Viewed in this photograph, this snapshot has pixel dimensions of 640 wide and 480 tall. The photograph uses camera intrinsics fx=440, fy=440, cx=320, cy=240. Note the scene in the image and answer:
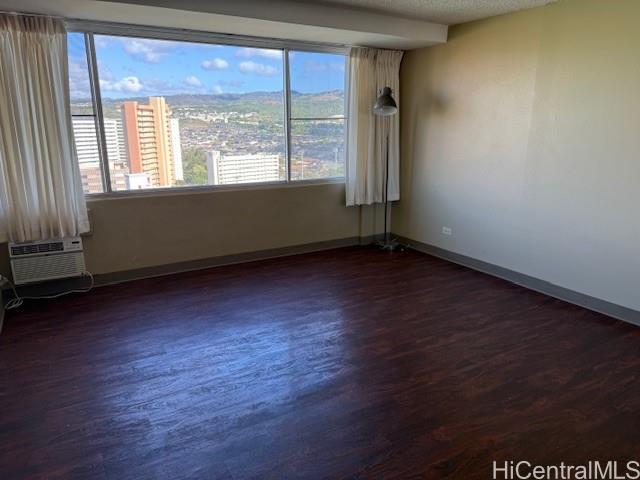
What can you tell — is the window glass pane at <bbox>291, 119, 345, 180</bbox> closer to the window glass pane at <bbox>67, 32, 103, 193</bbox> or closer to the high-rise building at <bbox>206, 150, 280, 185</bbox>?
the high-rise building at <bbox>206, 150, 280, 185</bbox>

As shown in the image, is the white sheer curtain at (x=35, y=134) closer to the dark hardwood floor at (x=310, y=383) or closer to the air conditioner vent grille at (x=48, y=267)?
the air conditioner vent grille at (x=48, y=267)

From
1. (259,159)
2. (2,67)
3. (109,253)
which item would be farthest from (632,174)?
(2,67)

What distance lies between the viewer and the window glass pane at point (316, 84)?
15.7ft

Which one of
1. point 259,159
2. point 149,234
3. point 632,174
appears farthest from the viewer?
point 259,159

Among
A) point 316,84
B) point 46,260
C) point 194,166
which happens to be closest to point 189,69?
point 194,166

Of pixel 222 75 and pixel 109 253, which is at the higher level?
pixel 222 75

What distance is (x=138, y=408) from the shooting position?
2.38m

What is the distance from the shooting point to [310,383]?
262cm

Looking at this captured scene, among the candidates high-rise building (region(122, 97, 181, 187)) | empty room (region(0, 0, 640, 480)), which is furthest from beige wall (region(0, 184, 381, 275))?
high-rise building (region(122, 97, 181, 187))

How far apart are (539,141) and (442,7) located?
1.43 meters

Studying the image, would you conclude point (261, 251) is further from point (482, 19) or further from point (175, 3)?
point (482, 19)

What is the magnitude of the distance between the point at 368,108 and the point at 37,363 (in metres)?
3.98

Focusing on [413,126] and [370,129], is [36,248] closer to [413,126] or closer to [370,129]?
[370,129]

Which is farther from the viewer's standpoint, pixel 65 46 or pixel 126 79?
pixel 126 79
